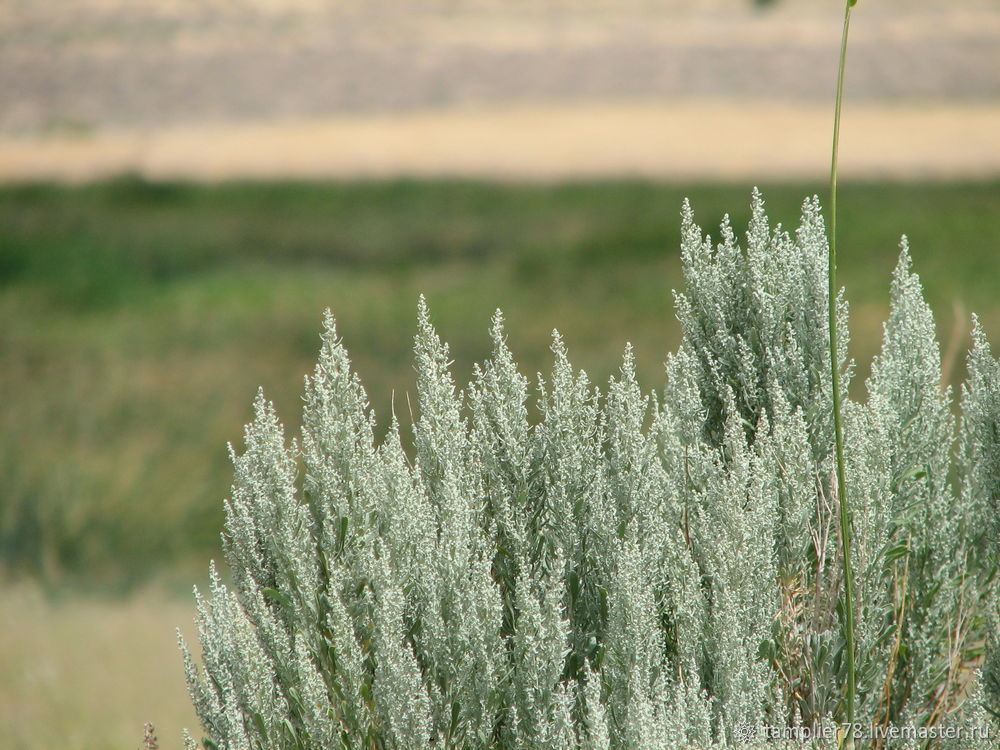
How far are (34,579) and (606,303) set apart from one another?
7.97 m

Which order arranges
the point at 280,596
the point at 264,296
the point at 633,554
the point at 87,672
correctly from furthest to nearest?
the point at 264,296, the point at 87,672, the point at 280,596, the point at 633,554

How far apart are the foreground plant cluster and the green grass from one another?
1792 mm

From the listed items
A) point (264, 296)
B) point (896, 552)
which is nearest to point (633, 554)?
point (896, 552)

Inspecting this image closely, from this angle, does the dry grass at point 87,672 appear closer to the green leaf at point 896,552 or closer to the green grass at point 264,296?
the green grass at point 264,296

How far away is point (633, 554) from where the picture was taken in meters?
1.80

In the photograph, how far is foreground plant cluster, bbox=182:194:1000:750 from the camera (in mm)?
1819

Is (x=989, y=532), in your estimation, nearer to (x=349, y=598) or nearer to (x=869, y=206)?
(x=349, y=598)

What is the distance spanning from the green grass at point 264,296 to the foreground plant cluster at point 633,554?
5.88 feet

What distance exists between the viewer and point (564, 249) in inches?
630

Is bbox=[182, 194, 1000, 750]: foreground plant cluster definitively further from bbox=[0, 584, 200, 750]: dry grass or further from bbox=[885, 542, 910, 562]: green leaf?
bbox=[0, 584, 200, 750]: dry grass

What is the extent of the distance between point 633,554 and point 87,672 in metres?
4.63

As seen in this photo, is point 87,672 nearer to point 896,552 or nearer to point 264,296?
point 896,552

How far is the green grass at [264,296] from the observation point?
26.6 feet

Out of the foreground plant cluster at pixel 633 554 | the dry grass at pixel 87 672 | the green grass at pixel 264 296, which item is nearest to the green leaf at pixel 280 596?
the foreground plant cluster at pixel 633 554
